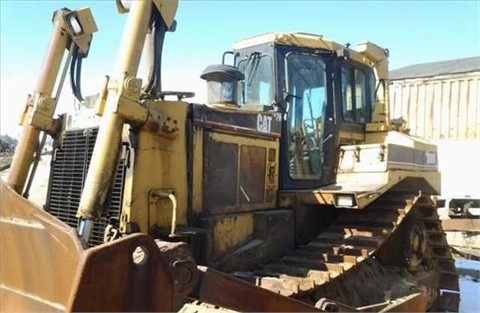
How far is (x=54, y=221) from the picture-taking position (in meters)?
2.59

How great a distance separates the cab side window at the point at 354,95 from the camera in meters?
5.37

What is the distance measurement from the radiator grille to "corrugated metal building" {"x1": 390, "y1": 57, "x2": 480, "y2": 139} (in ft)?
48.1

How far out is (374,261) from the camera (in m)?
5.26

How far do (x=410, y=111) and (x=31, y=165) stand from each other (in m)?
15.9

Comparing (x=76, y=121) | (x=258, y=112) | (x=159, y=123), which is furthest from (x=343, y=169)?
(x=76, y=121)

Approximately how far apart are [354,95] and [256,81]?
1.30 meters

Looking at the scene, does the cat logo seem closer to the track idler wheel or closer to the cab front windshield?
the cab front windshield

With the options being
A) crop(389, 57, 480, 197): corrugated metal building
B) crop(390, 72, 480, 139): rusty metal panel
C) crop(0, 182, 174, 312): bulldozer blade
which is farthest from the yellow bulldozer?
crop(390, 72, 480, 139): rusty metal panel

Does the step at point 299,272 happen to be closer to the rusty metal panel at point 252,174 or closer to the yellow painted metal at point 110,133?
the rusty metal panel at point 252,174

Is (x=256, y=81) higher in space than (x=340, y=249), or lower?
higher

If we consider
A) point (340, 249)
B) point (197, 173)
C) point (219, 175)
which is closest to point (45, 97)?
point (197, 173)

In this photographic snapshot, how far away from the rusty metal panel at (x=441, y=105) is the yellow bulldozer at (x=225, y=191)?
11.6 m

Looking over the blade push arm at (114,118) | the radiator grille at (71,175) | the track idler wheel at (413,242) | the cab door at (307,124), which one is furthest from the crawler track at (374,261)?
the radiator grille at (71,175)

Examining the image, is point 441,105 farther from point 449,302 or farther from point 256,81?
point 256,81
